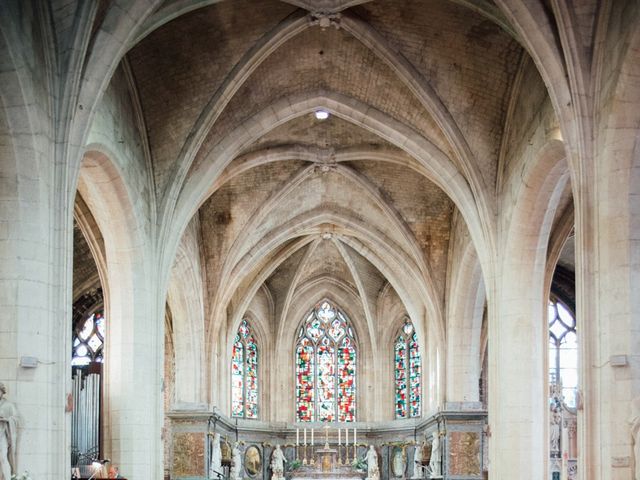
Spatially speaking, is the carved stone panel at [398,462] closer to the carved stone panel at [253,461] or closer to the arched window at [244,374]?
the carved stone panel at [253,461]

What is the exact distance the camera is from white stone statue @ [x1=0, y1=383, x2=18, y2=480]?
16.7 meters

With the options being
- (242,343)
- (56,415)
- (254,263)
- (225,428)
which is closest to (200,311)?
(254,263)

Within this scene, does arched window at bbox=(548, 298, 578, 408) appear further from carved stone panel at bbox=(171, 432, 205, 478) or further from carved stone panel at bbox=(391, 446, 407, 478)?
carved stone panel at bbox=(171, 432, 205, 478)

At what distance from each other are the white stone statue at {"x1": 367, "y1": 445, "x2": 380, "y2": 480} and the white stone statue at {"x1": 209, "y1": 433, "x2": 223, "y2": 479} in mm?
6534

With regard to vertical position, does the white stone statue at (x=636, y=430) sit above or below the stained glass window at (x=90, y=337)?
below

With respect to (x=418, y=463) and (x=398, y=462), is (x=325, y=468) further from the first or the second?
(x=418, y=463)

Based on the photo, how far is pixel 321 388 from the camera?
44.2 meters

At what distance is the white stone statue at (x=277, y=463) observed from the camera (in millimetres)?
41094

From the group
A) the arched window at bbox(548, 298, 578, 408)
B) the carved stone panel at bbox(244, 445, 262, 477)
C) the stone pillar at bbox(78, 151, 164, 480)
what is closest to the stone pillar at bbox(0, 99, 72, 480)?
the stone pillar at bbox(78, 151, 164, 480)

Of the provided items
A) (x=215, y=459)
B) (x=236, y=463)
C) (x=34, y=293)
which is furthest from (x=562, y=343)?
(x=34, y=293)

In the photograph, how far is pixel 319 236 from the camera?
130 feet

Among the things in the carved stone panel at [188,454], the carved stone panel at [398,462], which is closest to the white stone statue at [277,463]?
the carved stone panel at [398,462]

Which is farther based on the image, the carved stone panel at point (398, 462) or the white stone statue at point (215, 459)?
the carved stone panel at point (398, 462)

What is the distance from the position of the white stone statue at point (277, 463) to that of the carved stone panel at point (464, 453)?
8.77m
